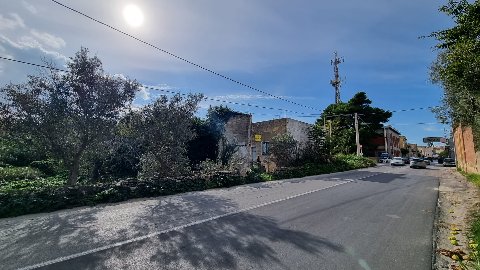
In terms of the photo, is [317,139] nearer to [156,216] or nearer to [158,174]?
[158,174]

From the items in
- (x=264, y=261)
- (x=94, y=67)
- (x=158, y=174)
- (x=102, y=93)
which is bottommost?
(x=264, y=261)

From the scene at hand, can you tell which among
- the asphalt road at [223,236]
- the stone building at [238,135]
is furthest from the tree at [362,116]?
the asphalt road at [223,236]

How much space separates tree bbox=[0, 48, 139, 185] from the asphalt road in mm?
3139

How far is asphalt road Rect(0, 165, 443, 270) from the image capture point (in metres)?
4.86

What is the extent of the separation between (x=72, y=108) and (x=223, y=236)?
26.3 ft

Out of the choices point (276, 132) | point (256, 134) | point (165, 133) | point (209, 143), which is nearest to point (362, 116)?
point (276, 132)

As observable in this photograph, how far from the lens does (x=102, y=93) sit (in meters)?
11.2

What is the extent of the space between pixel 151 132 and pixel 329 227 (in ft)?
31.7

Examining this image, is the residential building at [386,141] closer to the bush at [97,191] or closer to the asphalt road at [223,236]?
the bush at [97,191]

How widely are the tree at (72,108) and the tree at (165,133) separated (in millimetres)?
2089

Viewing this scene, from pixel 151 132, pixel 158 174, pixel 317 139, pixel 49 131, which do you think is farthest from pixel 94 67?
pixel 317 139

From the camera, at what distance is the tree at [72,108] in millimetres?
10195

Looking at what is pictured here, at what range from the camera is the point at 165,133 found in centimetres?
1413

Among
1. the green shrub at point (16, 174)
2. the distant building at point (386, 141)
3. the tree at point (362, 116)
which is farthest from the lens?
the distant building at point (386, 141)
